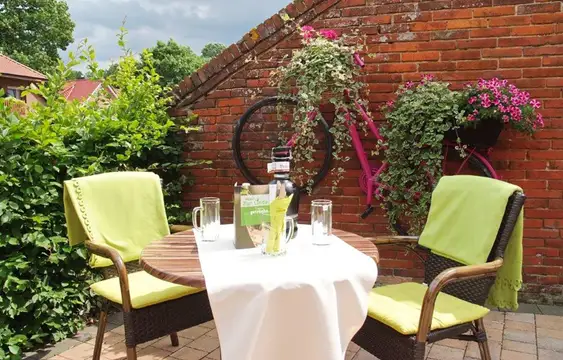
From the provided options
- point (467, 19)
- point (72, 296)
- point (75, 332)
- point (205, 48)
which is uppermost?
point (205, 48)

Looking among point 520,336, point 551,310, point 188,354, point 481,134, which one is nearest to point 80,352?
point 188,354

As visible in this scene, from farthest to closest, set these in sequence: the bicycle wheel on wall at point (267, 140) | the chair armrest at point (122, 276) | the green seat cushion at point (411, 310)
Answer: the bicycle wheel on wall at point (267, 140)
the chair armrest at point (122, 276)
the green seat cushion at point (411, 310)

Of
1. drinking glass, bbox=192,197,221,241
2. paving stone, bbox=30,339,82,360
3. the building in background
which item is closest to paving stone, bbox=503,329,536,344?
drinking glass, bbox=192,197,221,241

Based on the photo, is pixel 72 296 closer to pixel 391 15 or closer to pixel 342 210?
pixel 342 210

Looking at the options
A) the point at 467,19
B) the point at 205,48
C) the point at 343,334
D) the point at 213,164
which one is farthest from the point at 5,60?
the point at 205,48

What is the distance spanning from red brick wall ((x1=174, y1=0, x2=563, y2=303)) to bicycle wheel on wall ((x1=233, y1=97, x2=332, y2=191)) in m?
0.19

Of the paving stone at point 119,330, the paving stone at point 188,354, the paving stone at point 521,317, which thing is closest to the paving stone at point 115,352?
the paving stone at point 119,330

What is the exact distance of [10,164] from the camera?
7.63 ft

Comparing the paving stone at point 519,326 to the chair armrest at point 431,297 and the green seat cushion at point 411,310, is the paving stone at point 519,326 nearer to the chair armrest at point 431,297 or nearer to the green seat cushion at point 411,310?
the green seat cushion at point 411,310

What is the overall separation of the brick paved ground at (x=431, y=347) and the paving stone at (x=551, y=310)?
11 cm

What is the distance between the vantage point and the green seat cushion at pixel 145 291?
1.89 metres

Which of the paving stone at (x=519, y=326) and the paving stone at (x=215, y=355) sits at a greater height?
the paving stone at (x=519, y=326)

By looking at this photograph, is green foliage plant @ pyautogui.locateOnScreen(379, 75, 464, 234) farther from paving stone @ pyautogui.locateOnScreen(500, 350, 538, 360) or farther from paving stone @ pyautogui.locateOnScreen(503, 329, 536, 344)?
paving stone @ pyautogui.locateOnScreen(500, 350, 538, 360)

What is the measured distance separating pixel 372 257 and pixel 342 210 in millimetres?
1942
